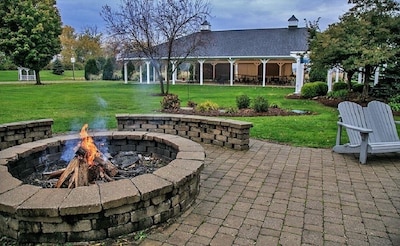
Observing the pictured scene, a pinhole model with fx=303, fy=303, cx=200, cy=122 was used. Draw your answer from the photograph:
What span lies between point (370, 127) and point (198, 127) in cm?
290

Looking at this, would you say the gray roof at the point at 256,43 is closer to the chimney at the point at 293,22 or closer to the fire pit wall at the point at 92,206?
the chimney at the point at 293,22

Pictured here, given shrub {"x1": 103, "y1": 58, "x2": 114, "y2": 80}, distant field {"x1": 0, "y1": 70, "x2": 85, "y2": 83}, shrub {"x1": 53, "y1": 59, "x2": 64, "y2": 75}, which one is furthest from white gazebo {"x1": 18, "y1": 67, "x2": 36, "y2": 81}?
shrub {"x1": 53, "y1": 59, "x2": 64, "y2": 75}

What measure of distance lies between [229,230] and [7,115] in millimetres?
8352

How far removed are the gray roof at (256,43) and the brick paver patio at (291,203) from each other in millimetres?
19525

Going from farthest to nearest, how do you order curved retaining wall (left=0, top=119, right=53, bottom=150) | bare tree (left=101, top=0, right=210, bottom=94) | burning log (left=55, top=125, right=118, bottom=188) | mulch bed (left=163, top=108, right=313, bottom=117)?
bare tree (left=101, top=0, right=210, bottom=94) < mulch bed (left=163, top=108, right=313, bottom=117) < curved retaining wall (left=0, top=119, right=53, bottom=150) < burning log (left=55, top=125, right=118, bottom=188)

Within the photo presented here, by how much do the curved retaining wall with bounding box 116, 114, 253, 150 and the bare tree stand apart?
9.87m

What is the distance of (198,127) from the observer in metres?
5.59

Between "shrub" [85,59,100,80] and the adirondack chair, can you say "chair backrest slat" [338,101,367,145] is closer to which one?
the adirondack chair

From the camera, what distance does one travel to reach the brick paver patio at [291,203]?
7.93ft

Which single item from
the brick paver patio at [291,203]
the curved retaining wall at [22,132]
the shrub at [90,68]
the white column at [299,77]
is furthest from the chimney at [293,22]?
the curved retaining wall at [22,132]

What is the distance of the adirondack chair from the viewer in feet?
15.1

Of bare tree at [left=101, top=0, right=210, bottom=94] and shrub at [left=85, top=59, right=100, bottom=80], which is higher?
bare tree at [left=101, top=0, right=210, bottom=94]

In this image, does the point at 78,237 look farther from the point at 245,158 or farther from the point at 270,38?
the point at 270,38

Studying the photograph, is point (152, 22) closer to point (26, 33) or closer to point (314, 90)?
point (314, 90)
